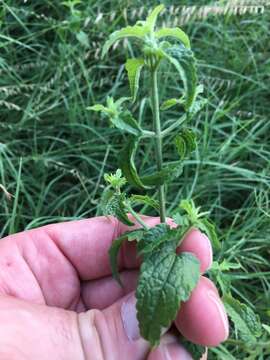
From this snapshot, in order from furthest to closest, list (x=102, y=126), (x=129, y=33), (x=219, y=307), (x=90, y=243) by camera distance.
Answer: (x=102, y=126) → (x=90, y=243) → (x=219, y=307) → (x=129, y=33)

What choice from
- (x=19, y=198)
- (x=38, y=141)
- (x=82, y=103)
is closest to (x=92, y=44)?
(x=82, y=103)

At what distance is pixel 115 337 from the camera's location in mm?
879

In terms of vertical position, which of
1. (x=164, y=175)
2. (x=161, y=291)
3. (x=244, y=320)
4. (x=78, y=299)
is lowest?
(x=78, y=299)

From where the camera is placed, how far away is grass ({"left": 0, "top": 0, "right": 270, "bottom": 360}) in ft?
4.39

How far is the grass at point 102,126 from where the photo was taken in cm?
134

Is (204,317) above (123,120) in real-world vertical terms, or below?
below

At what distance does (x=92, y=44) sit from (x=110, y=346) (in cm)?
91

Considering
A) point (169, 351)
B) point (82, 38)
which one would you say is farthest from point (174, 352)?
point (82, 38)

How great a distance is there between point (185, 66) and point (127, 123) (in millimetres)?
109

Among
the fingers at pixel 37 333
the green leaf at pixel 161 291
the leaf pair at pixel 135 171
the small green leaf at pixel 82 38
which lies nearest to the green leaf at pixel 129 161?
the leaf pair at pixel 135 171

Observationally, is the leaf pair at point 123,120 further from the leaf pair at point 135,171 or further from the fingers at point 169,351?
the fingers at point 169,351

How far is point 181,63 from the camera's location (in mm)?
768

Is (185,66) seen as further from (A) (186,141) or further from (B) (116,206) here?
(B) (116,206)

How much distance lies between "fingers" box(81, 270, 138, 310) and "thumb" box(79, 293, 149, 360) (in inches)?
7.7
